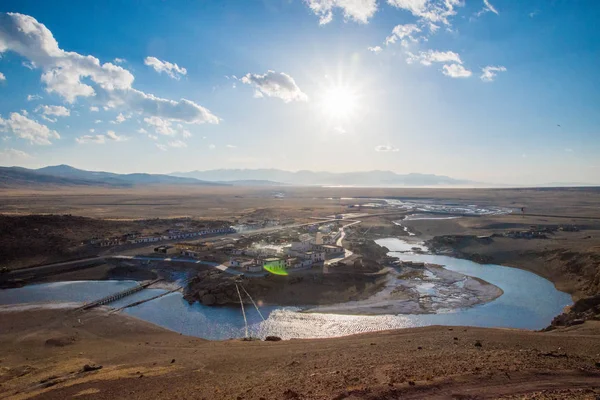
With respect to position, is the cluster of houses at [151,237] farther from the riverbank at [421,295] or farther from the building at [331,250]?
the riverbank at [421,295]

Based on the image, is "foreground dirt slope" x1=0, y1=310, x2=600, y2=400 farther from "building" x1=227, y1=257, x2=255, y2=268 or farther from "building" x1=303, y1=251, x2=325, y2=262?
"building" x1=303, y1=251, x2=325, y2=262

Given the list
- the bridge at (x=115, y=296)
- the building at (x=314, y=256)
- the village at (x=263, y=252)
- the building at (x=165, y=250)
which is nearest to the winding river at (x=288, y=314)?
the bridge at (x=115, y=296)

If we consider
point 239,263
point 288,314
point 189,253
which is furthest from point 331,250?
point 189,253

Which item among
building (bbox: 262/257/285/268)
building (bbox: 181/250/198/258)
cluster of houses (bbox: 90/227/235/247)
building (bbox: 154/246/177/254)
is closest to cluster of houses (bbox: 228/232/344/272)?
building (bbox: 262/257/285/268)

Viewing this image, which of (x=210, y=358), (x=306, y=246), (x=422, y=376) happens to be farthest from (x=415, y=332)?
(x=306, y=246)

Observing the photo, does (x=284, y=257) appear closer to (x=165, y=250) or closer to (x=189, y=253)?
(x=189, y=253)

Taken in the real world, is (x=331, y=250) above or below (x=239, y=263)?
above

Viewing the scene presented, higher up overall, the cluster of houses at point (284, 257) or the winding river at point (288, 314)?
the cluster of houses at point (284, 257)
